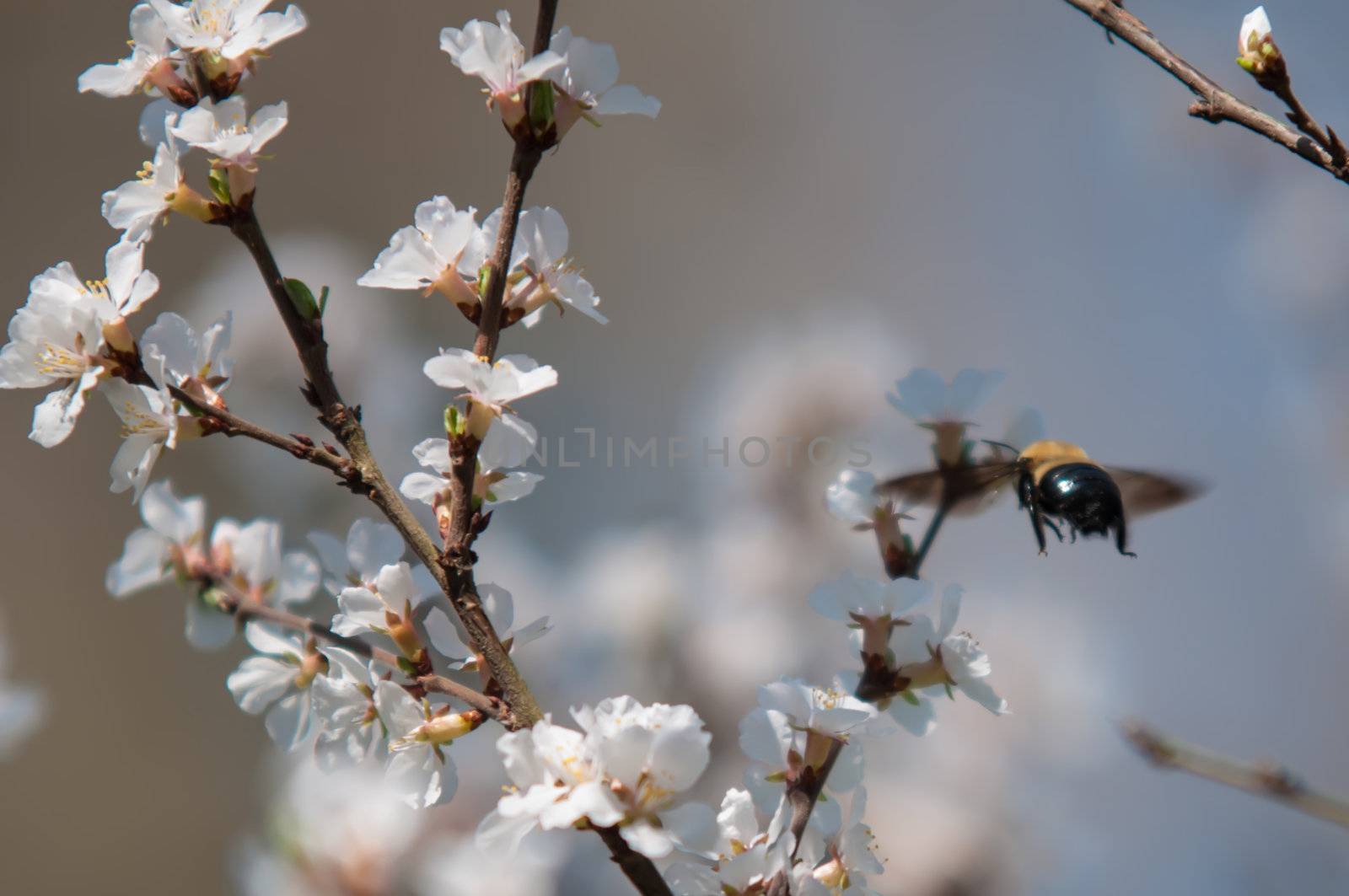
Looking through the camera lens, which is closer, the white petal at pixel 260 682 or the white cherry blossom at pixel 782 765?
the white cherry blossom at pixel 782 765

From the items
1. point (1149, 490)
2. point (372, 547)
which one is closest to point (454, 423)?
point (372, 547)

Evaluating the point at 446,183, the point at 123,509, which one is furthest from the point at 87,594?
the point at 446,183

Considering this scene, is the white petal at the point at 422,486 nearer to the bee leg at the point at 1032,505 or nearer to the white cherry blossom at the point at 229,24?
the white cherry blossom at the point at 229,24

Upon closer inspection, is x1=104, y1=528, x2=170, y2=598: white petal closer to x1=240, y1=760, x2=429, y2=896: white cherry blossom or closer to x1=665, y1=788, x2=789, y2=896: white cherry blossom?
x1=240, y1=760, x2=429, y2=896: white cherry blossom

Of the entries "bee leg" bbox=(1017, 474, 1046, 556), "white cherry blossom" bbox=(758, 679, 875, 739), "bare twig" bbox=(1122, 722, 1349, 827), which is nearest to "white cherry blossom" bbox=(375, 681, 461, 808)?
"white cherry blossom" bbox=(758, 679, 875, 739)

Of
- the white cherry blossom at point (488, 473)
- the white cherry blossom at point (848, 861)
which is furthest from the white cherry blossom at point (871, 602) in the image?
the white cherry blossom at point (488, 473)

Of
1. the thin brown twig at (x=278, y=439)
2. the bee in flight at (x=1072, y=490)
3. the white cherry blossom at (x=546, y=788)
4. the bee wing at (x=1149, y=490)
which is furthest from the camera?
the bee wing at (x=1149, y=490)

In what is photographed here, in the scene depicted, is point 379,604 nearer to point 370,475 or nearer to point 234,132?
point 370,475
